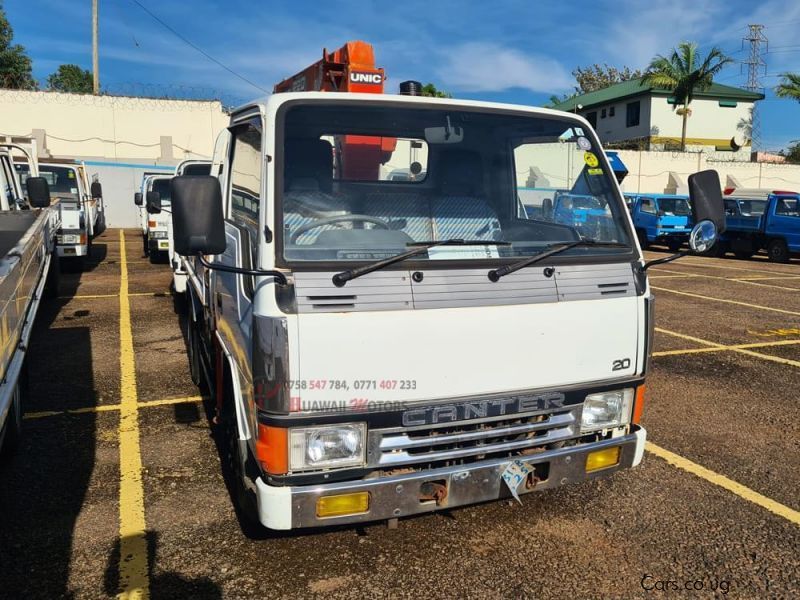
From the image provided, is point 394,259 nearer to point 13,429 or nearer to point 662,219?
point 13,429

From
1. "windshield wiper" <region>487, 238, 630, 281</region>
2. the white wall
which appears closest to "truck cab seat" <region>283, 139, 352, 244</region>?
"windshield wiper" <region>487, 238, 630, 281</region>

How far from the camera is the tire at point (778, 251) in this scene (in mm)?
17047

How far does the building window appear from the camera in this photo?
41938 mm

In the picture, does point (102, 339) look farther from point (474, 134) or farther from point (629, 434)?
point (629, 434)

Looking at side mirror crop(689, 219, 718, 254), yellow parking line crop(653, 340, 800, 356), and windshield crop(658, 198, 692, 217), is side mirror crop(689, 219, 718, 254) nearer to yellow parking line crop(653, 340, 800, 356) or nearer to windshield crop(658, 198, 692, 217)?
yellow parking line crop(653, 340, 800, 356)

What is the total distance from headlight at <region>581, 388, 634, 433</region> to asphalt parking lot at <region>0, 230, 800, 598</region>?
0.65 m

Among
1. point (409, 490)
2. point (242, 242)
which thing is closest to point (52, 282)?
point (242, 242)

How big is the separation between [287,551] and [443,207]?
1885 millimetres

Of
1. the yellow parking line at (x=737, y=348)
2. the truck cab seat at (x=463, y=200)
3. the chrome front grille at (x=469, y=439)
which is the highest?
the truck cab seat at (x=463, y=200)

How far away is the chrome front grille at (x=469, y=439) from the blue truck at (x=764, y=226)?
54.0ft

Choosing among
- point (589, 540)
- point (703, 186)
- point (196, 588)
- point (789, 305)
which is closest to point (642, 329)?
point (703, 186)

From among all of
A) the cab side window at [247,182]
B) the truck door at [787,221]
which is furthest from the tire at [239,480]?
the truck door at [787,221]

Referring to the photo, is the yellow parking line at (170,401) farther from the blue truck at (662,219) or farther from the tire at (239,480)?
the blue truck at (662,219)

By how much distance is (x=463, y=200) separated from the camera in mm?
3471
